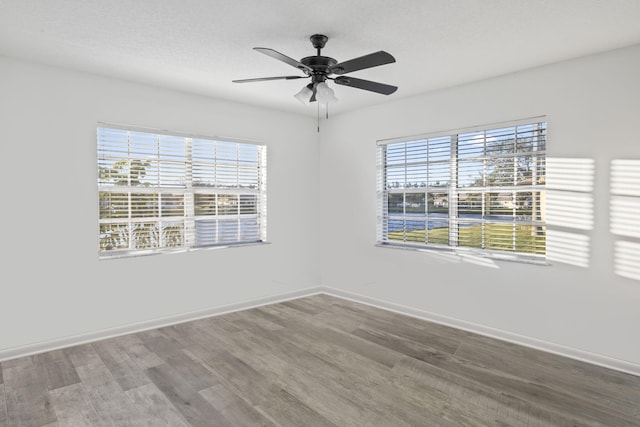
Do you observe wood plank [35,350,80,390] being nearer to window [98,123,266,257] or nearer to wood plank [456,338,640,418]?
window [98,123,266,257]

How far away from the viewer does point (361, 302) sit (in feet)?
16.1

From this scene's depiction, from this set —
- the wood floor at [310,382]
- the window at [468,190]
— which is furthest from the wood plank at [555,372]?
the window at [468,190]

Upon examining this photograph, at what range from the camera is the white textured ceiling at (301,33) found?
2.33 m

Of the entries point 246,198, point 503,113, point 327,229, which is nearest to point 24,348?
point 246,198

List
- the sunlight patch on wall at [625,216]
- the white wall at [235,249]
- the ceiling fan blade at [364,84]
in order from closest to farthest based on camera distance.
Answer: the ceiling fan blade at [364,84] → the sunlight patch on wall at [625,216] → the white wall at [235,249]

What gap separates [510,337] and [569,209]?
4.29ft

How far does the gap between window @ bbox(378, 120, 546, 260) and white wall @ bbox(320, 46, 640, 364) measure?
131mm

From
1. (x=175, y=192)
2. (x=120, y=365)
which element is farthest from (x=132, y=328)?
(x=175, y=192)

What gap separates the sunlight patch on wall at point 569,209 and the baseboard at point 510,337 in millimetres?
757

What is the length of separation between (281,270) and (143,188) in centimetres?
205

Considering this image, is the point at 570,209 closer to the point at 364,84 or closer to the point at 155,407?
the point at 364,84

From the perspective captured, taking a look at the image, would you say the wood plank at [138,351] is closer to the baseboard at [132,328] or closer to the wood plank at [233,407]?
the baseboard at [132,328]

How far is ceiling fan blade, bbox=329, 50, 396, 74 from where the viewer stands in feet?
7.63

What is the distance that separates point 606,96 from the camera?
9.93 feet
